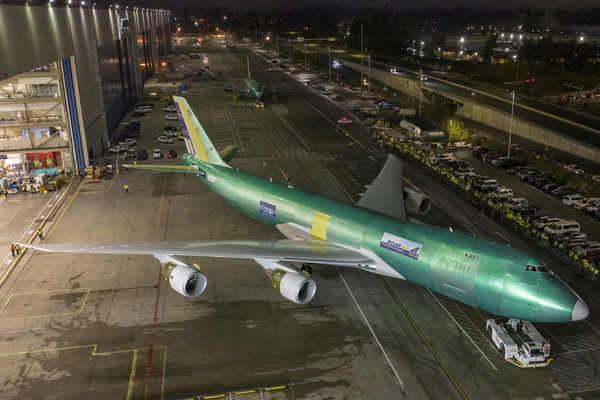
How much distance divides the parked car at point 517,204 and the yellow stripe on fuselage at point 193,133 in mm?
35381

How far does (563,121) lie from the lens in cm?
9050

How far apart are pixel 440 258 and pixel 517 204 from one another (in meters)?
29.3

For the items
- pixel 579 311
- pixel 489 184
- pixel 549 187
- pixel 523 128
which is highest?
pixel 579 311

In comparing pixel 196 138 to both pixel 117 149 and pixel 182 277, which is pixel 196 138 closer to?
pixel 182 277

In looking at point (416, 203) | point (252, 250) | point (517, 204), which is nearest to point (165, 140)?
point (416, 203)

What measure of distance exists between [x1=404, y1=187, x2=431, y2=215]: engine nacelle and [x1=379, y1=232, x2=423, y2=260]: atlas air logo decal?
489 inches

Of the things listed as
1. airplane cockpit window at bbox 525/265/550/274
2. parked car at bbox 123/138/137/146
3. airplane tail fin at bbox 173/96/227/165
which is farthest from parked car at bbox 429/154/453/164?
parked car at bbox 123/138/137/146

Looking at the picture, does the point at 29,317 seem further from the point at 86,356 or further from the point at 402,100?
the point at 402,100

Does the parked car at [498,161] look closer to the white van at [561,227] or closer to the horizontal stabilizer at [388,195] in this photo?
the white van at [561,227]

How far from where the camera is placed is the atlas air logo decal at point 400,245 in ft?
107

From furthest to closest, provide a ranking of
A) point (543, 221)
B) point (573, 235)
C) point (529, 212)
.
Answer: point (529, 212)
point (543, 221)
point (573, 235)

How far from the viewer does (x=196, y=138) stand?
51.5m

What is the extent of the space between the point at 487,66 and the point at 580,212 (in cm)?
11048

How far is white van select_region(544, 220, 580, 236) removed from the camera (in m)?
48.2
